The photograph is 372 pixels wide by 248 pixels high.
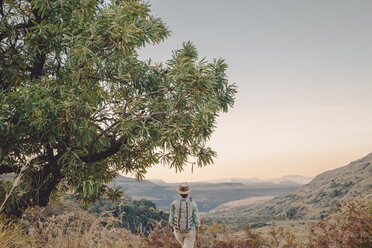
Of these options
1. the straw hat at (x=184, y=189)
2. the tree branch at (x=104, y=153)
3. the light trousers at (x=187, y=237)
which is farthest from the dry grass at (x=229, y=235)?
the straw hat at (x=184, y=189)

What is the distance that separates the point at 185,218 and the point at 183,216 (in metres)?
0.06

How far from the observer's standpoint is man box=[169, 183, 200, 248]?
7508 mm

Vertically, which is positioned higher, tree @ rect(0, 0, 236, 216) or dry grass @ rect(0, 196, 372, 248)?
tree @ rect(0, 0, 236, 216)

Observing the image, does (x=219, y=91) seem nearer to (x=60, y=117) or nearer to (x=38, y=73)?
(x=60, y=117)

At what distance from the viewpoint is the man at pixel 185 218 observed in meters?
7.51

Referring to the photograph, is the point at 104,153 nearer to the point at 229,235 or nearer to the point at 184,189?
the point at 184,189

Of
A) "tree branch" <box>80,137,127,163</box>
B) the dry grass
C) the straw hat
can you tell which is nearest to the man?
the straw hat

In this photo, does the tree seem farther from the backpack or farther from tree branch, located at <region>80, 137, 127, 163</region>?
the backpack

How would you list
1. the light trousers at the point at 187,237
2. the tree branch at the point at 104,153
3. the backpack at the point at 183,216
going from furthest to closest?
the tree branch at the point at 104,153 → the light trousers at the point at 187,237 → the backpack at the point at 183,216

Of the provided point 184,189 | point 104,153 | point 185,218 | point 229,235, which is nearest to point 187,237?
point 185,218

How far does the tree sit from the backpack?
1293 mm

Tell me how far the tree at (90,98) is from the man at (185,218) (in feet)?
3.62

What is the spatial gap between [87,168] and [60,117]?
235cm

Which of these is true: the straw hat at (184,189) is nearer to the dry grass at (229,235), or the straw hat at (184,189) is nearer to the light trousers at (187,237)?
the light trousers at (187,237)
